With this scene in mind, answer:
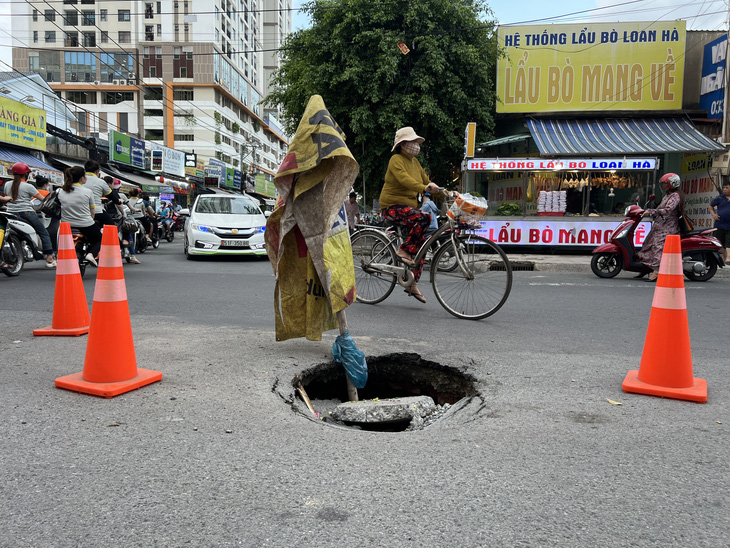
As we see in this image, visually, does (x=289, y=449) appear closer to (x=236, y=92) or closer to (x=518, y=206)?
(x=518, y=206)

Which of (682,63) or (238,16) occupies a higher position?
(238,16)

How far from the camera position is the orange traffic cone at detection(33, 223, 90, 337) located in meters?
4.33

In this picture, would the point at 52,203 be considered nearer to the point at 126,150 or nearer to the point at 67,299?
the point at 67,299

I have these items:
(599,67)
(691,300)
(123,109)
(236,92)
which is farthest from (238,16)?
(691,300)

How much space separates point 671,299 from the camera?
315cm

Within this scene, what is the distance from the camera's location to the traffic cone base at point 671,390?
2955mm

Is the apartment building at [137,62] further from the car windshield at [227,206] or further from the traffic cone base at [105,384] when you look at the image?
the traffic cone base at [105,384]

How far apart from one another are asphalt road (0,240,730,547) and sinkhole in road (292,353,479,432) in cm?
10

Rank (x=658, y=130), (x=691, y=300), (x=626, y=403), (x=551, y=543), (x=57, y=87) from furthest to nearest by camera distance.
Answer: (x=57, y=87) < (x=658, y=130) < (x=691, y=300) < (x=626, y=403) < (x=551, y=543)

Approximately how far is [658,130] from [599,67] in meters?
2.70

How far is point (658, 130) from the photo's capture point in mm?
16016

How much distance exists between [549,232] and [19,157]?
62.6 feet

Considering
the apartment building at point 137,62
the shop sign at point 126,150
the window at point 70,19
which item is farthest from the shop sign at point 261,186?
the shop sign at point 126,150

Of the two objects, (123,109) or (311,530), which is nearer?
(311,530)
